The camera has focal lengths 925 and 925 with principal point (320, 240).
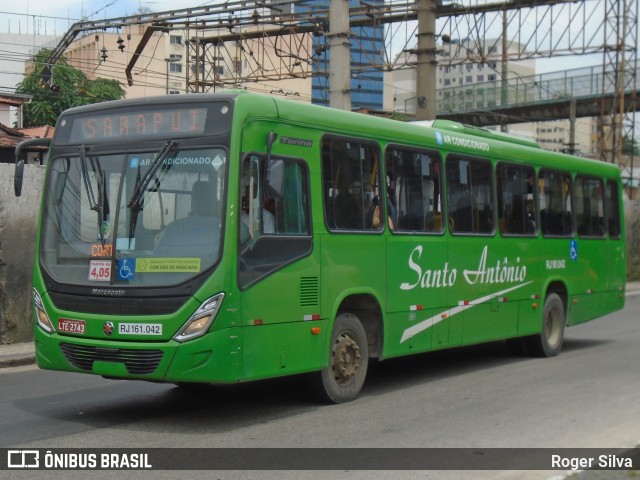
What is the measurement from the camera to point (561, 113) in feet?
158

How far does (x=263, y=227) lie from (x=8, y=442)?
2951 millimetres

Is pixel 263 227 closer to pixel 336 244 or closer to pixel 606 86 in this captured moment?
pixel 336 244

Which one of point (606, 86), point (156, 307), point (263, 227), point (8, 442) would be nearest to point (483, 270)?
point (263, 227)

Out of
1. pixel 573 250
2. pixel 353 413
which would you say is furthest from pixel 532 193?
pixel 353 413

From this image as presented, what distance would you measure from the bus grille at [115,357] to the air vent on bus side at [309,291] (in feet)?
5.54

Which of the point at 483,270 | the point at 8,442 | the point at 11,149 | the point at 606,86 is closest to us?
the point at 8,442

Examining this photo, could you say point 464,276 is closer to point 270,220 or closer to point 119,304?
point 270,220

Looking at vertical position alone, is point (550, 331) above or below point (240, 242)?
below

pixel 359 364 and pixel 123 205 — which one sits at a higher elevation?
pixel 123 205

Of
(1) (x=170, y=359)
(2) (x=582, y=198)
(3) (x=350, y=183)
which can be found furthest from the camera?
(2) (x=582, y=198)

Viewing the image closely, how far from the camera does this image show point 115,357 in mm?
8445

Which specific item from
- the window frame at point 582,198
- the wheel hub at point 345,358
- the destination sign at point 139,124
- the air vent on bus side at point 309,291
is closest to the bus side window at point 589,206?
the window frame at point 582,198

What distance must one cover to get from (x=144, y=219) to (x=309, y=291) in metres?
1.86

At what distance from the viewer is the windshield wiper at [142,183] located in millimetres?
8602
